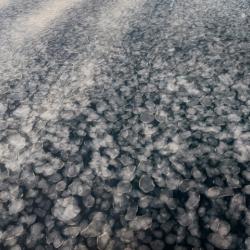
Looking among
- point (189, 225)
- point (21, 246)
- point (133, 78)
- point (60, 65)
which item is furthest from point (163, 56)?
point (21, 246)

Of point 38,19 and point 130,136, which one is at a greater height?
point 38,19

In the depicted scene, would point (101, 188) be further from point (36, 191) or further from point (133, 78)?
point (133, 78)

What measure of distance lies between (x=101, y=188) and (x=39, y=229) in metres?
0.98

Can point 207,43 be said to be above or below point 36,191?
below

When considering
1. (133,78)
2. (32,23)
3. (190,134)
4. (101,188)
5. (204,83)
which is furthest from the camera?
(32,23)

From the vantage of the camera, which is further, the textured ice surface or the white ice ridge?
the white ice ridge

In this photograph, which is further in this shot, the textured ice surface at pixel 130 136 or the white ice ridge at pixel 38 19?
the white ice ridge at pixel 38 19

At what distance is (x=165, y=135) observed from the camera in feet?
17.5

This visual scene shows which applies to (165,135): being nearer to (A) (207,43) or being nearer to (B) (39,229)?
(B) (39,229)

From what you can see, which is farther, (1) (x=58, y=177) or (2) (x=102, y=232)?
(1) (x=58, y=177)

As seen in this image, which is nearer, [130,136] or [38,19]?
[130,136]

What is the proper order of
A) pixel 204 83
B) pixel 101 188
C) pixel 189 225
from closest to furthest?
pixel 189 225 < pixel 101 188 < pixel 204 83

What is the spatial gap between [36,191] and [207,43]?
5075 mm

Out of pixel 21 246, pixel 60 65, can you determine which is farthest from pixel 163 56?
pixel 21 246
